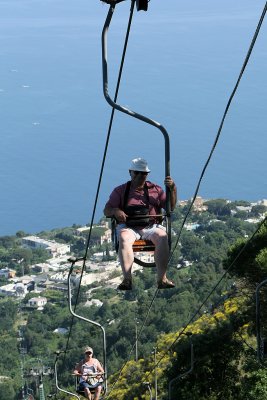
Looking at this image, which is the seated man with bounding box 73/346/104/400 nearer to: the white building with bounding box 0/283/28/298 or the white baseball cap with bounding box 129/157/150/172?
the white baseball cap with bounding box 129/157/150/172

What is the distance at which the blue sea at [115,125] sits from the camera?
10744 cm

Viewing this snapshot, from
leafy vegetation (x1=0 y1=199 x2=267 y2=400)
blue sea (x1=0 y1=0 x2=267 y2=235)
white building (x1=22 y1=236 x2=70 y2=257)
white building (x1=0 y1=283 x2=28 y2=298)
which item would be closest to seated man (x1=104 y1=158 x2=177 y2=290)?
leafy vegetation (x1=0 y1=199 x2=267 y2=400)

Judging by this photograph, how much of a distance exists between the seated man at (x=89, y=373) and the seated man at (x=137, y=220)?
1.98m

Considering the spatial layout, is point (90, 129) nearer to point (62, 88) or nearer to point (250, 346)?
point (62, 88)

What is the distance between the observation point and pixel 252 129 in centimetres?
13450

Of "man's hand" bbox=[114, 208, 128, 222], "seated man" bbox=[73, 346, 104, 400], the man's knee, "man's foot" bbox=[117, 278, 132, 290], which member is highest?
"man's hand" bbox=[114, 208, 128, 222]

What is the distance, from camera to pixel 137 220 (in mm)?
6738

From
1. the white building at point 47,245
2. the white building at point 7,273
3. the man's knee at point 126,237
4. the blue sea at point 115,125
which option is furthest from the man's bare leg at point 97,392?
the blue sea at point 115,125

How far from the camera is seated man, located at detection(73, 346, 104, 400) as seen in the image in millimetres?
8453

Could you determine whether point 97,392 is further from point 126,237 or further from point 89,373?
point 126,237

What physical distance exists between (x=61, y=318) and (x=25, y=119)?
90693 mm

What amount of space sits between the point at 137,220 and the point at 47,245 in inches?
2615

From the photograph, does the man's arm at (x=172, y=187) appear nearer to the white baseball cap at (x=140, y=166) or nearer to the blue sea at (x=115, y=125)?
the white baseball cap at (x=140, y=166)

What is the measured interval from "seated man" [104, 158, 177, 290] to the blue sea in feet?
282
